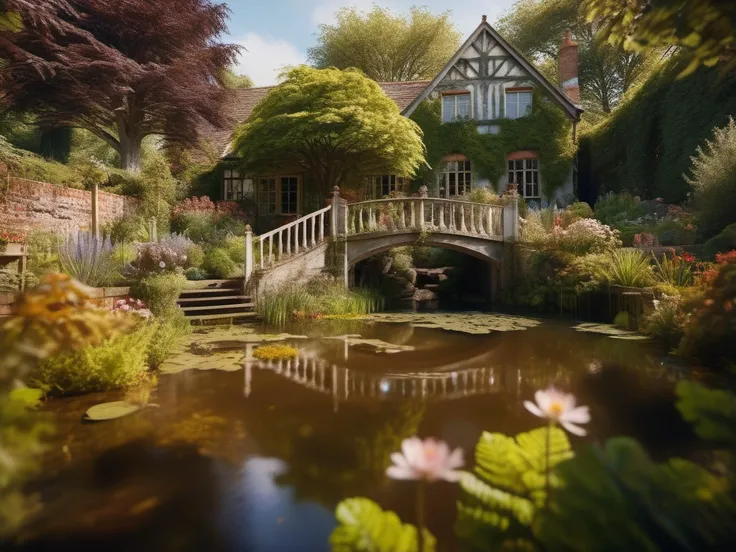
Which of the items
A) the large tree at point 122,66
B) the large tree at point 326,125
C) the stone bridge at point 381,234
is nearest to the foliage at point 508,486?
the stone bridge at point 381,234

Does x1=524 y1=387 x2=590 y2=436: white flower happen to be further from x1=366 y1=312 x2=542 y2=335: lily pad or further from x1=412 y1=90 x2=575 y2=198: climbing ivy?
x1=412 y1=90 x2=575 y2=198: climbing ivy

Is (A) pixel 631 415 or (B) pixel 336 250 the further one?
(B) pixel 336 250

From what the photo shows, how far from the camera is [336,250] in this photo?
11.8 metres

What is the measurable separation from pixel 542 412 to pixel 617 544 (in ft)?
1.37

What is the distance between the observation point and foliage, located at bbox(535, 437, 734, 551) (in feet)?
4.04

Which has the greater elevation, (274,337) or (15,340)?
(15,340)

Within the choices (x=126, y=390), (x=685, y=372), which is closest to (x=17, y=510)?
(x=126, y=390)

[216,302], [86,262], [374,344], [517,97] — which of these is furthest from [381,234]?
[517,97]

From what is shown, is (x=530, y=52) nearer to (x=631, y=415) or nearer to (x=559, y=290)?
(x=559, y=290)

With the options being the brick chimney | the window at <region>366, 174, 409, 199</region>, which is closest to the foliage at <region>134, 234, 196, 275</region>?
the window at <region>366, 174, 409, 199</region>

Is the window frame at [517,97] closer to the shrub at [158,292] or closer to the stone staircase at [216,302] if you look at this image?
the stone staircase at [216,302]

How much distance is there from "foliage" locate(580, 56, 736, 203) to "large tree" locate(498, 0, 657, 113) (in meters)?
12.8

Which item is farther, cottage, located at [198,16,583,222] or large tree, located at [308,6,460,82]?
large tree, located at [308,6,460,82]

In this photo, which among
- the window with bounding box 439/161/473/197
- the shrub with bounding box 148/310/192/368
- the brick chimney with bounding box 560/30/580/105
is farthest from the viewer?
the brick chimney with bounding box 560/30/580/105
